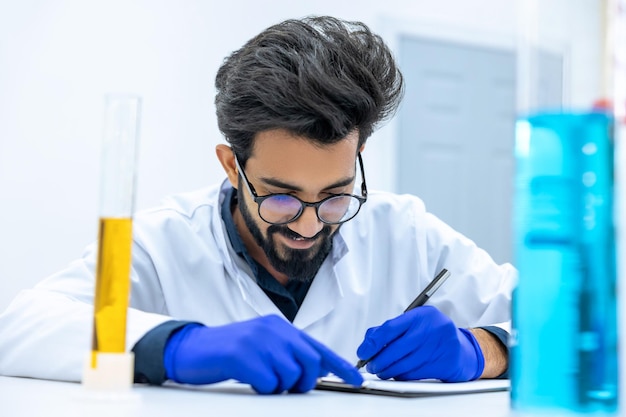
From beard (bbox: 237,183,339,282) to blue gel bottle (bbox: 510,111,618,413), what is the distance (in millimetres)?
1158

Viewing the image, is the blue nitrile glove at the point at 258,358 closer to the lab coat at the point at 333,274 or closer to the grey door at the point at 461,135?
the lab coat at the point at 333,274

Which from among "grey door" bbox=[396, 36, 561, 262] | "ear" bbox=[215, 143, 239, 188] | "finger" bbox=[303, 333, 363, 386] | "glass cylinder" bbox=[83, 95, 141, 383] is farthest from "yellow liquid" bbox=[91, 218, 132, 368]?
"grey door" bbox=[396, 36, 561, 262]

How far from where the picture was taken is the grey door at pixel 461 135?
493cm

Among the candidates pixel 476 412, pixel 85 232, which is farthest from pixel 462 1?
pixel 476 412

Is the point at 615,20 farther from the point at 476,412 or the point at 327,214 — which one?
the point at 327,214

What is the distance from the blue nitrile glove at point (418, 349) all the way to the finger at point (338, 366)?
270 mm

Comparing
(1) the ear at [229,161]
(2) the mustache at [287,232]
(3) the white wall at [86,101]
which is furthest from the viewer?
(3) the white wall at [86,101]

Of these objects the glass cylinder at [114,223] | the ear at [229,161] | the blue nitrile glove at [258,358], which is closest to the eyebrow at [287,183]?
the ear at [229,161]

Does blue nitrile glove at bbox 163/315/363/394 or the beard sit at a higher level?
the beard

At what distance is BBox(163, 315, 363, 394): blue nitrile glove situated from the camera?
1155 mm

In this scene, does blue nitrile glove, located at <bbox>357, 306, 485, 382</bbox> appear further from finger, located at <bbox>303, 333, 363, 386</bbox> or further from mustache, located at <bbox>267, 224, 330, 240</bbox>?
mustache, located at <bbox>267, 224, 330, 240</bbox>

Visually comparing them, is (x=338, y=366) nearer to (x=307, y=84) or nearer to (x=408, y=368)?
(x=408, y=368)

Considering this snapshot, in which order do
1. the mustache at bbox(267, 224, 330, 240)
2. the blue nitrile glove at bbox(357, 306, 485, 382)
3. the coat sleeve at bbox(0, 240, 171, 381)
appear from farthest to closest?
the mustache at bbox(267, 224, 330, 240)
the blue nitrile glove at bbox(357, 306, 485, 382)
the coat sleeve at bbox(0, 240, 171, 381)

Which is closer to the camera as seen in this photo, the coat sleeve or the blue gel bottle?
the blue gel bottle
